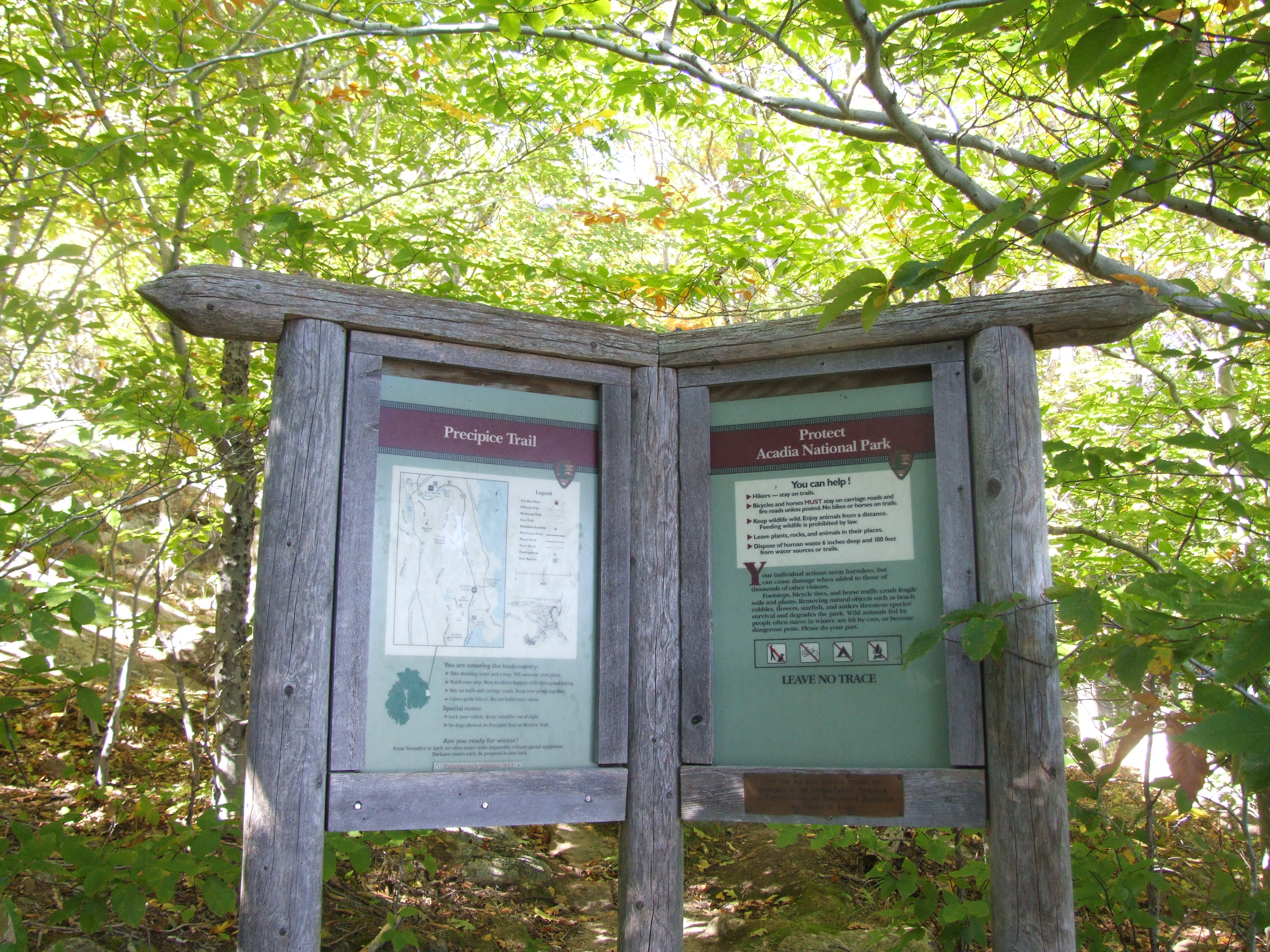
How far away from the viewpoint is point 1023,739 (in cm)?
245

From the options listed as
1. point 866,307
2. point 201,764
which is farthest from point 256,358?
point 866,307

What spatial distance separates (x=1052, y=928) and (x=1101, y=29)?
2.15m

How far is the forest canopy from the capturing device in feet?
8.21

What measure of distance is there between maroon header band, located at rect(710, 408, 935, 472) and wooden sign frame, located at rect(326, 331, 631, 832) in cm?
33

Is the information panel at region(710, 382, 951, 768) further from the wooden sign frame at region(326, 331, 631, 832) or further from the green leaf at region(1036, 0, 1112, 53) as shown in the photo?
the green leaf at region(1036, 0, 1112, 53)

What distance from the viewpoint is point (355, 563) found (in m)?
2.48

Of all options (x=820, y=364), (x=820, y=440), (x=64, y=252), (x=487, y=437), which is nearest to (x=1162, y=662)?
(x=820, y=440)

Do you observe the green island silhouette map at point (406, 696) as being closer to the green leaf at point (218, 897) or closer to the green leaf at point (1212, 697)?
the green leaf at point (218, 897)

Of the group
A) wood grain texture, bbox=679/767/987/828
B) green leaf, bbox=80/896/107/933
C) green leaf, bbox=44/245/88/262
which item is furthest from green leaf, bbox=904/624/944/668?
green leaf, bbox=44/245/88/262

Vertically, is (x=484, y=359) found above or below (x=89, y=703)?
above

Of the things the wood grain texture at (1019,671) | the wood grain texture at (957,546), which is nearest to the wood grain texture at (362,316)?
the wood grain texture at (957,546)

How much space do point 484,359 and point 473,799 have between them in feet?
4.19

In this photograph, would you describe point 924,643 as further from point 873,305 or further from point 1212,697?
point 873,305

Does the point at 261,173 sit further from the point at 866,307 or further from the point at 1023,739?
the point at 1023,739
